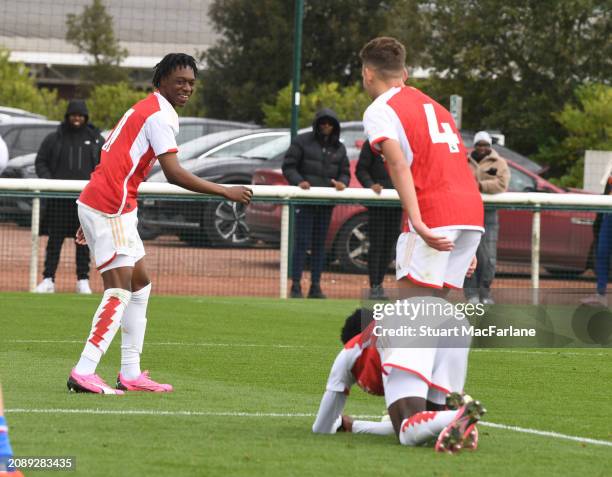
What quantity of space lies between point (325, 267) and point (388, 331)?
10791 mm

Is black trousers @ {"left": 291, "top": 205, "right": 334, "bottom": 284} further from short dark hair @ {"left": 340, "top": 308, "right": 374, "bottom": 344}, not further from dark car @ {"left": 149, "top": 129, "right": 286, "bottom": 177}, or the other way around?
short dark hair @ {"left": 340, "top": 308, "right": 374, "bottom": 344}

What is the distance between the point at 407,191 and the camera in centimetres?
729

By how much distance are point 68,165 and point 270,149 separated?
6.75 meters

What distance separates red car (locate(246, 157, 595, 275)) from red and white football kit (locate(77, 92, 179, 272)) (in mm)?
8520

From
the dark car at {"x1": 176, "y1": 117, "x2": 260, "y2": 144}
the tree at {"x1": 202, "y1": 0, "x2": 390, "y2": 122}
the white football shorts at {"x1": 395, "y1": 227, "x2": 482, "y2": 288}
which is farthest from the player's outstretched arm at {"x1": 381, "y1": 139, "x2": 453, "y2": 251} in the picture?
the tree at {"x1": 202, "y1": 0, "x2": 390, "y2": 122}

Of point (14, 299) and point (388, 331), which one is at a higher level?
point (388, 331)

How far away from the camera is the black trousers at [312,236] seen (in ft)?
58.3

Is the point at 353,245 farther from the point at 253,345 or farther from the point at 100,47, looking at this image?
the point at 100,47

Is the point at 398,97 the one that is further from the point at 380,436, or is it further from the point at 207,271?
the point at 207,271

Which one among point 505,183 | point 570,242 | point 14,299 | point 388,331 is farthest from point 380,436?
point 570,242

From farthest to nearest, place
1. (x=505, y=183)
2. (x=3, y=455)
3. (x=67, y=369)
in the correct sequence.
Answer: (x=505, y=183), (x=67, y=369), (x=3, y=455)

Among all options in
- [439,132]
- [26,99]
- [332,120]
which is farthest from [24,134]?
[26,99]

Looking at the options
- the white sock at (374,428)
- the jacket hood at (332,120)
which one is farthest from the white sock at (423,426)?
the jacket hood at (332,120)

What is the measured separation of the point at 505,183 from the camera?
703 inches
